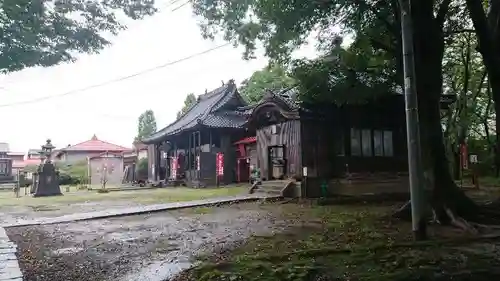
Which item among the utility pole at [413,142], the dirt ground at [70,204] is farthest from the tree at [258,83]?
the utility pole at [413,142]

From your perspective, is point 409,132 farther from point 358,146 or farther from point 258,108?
point 258,108

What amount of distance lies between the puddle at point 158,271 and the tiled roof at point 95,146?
158ft

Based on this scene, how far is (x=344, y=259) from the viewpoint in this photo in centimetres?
584

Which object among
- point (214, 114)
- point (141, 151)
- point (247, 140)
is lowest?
point (247, 140)

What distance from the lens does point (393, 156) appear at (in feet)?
65.7

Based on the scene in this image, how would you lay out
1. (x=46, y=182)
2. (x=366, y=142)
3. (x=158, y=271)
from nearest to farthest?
(x=158, y=271), (x=366, y=142), (x=46, y=182)

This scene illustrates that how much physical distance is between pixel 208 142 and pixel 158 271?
22.7 metres

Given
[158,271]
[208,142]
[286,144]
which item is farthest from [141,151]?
[158,271]

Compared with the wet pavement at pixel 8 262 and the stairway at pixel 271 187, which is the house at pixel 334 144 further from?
the wet pavement at pixel 8 262

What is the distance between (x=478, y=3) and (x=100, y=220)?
38.3 ft

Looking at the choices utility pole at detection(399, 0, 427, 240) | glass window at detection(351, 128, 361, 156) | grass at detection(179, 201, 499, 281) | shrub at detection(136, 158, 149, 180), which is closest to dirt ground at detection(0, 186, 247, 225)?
glass window at detection(351, 128, 361, 156)

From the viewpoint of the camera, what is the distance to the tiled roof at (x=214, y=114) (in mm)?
28206

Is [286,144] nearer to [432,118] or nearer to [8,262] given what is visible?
[432,118]

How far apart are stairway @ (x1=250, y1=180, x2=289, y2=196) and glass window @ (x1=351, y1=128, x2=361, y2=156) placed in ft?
11.3
